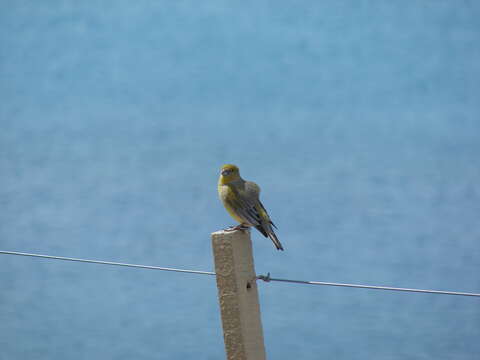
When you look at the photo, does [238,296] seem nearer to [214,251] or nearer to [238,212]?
[214,251]

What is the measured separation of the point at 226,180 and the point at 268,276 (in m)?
0.72

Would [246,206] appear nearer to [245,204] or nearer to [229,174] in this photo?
[245,204]

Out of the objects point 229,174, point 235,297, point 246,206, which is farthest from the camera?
point 229,174

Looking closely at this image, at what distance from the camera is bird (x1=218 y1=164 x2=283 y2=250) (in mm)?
2209

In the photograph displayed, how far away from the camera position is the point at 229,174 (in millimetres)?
2469

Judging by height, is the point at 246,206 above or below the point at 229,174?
below

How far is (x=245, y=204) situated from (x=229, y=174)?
233 millimetres

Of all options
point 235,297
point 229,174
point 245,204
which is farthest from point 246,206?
point 235,297

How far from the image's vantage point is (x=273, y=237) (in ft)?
7.29

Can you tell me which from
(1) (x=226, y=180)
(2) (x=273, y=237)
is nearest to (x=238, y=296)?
(2) (x=273, y=237)

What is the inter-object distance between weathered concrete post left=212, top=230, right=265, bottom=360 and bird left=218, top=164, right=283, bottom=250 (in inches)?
15.2

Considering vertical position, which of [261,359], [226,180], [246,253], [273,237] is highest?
[226,180]

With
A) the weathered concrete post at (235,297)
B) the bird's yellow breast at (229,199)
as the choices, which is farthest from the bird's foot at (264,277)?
the bird's yellow breast at (229,199)

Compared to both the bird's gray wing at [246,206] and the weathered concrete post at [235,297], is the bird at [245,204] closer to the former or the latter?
the bird's gray wing at [246,206]
